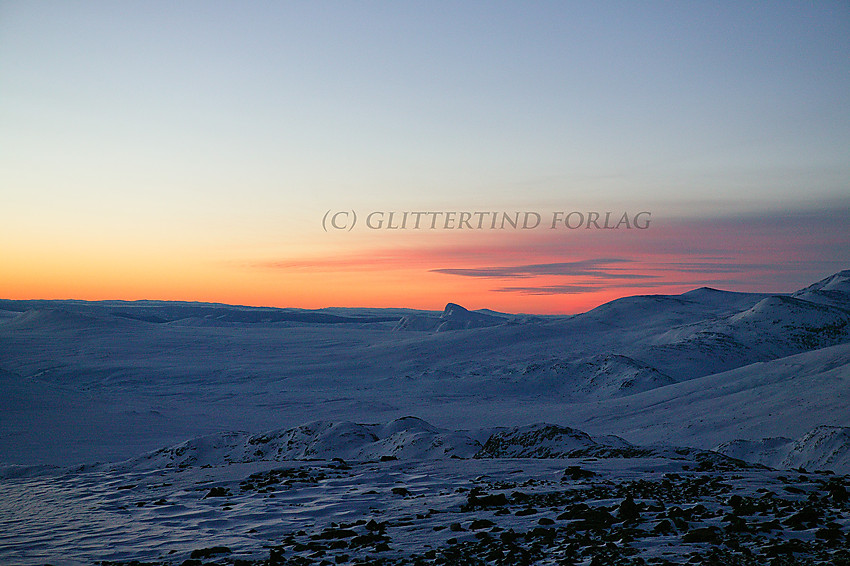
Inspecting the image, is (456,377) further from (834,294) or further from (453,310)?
(453,310)

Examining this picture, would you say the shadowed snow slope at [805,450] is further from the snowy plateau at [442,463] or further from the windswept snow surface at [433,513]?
the windswept snow surface at [433,513]

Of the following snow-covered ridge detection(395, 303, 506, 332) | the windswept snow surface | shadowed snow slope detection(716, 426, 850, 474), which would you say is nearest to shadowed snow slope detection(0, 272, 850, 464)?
shadowed snow slope detection(716, 426, 850, 474)

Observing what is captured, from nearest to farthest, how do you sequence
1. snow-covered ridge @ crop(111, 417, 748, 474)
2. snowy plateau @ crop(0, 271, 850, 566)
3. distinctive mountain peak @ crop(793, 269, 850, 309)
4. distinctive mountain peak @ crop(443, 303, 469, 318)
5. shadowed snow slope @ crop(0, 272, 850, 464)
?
snowy plateau @ crop(0, 271, 850, 566) → snow-covered ridge @ crop(111, 417, 748, 474) → shadowed snow slope @ crop(0, 272, 850, 464) → distinctive mountain peak @ crop(793, 269, 850, 309) → distinctive mountain peak @ crop(443, 303, 469, 318)

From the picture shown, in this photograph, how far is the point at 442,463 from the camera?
55.2 feet

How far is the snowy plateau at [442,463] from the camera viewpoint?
345 inches

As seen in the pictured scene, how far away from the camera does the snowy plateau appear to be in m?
8.77

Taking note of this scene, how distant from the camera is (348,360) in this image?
76.1 metres

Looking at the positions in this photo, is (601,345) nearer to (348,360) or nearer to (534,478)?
(348,360)

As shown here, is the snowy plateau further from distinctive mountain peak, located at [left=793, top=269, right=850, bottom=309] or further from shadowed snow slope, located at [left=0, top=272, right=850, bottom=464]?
distinctive mountain peak, located at [left=793, top=269, right=850, bottom=309]

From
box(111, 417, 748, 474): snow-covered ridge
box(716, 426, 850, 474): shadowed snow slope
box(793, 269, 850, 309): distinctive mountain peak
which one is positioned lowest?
box(111, 417, 748, 474): snow-covered ridge

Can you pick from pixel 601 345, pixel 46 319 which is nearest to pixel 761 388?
pixel 601 345


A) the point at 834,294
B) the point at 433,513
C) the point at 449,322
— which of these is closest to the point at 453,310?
the point at 449,322

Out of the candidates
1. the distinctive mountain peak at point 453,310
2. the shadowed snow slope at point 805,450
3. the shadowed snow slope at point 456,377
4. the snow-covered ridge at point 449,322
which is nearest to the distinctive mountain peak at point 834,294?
the shadowed snow slope at point 456,377

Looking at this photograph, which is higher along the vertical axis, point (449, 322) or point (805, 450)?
point (805, 450)
